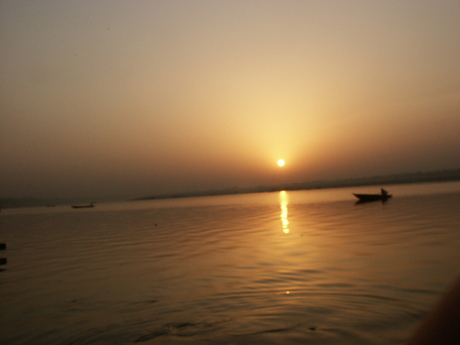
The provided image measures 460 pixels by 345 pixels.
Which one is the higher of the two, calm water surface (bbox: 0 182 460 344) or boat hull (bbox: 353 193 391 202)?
boat hull (bbox: 353 193 391 202)

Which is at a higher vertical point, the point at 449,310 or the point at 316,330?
the point at 449,310

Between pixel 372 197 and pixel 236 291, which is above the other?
pixel 372 197

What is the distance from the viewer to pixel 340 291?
31.1ft

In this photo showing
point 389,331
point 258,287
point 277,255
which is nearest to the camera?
point 389,331

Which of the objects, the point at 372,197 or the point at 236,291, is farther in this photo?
the point at 372,197

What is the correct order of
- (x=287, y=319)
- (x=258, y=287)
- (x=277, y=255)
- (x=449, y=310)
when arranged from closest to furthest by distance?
1. (x=449, y=310)
2. (x=287, y=319)
3. (x=258, y=287)
4. (x=277, y=255)

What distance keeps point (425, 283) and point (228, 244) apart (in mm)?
10585

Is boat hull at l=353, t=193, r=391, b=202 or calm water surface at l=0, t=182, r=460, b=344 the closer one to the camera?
calm water surface at l=0, t=182, r=460, b=344

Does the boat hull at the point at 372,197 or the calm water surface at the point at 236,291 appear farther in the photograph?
the boat hull at the point at 372,197

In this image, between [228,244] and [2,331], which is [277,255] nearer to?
[228,244]

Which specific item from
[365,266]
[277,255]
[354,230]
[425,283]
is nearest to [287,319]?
[425,283]

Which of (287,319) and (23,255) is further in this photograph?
(23,255)

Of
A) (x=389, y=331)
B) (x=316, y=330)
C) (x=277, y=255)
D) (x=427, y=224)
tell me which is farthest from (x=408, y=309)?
(x=427, y=224)

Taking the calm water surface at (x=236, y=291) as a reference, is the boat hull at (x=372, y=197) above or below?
above
